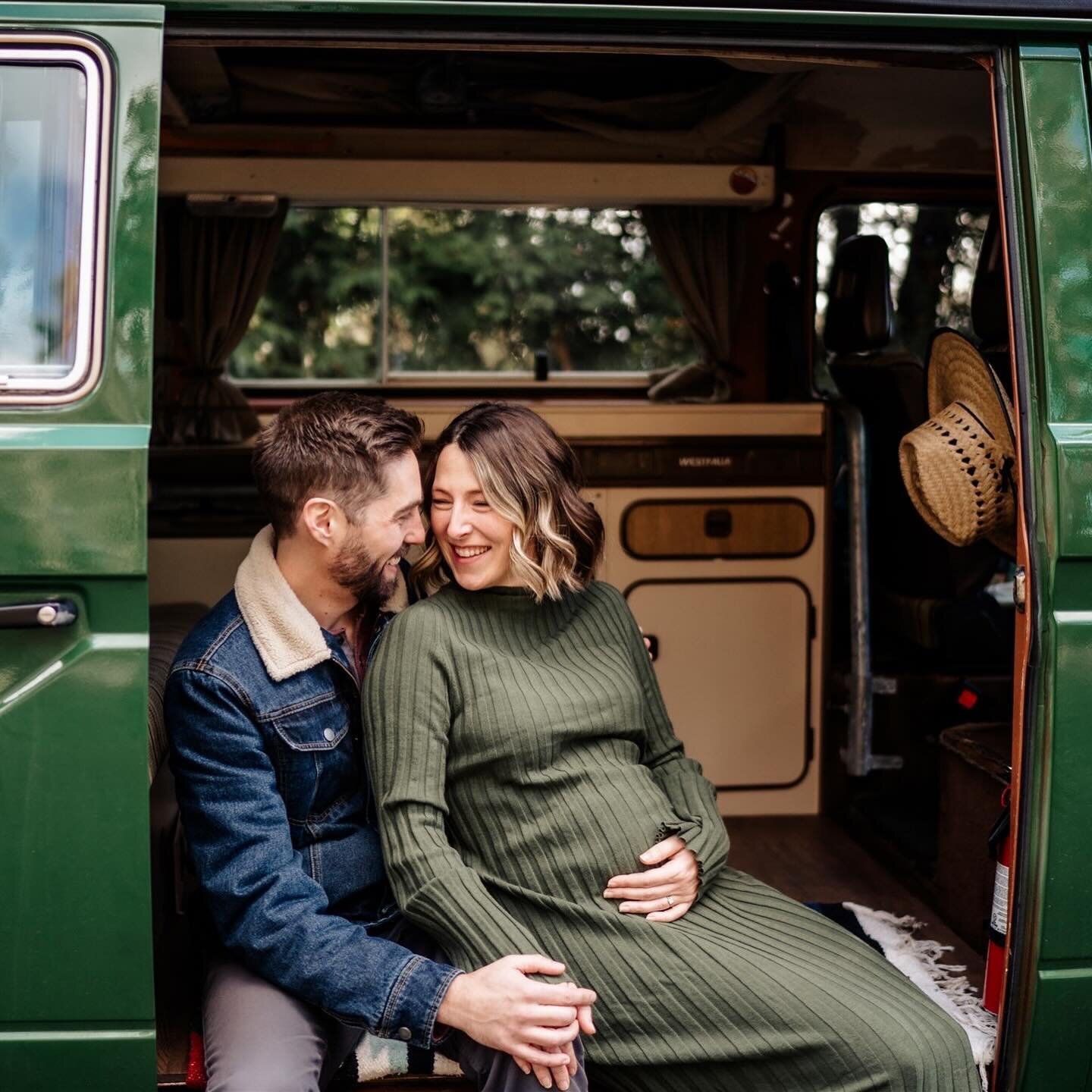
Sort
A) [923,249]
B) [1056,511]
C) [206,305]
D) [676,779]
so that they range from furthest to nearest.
A: [923,249], [206,305], [676,779], [1056,511]

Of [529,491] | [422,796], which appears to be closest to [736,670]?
[529,491]

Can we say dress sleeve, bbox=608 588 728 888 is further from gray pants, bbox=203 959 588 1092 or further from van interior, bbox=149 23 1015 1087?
van interior, bbox=149 23 1015 1087

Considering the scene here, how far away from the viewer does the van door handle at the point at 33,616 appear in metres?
1.81

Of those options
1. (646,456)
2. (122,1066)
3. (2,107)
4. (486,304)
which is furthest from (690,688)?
(486,304)

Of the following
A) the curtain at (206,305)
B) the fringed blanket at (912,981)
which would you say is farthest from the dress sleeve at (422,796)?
the curtain at (206,305)

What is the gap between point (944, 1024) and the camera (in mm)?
1985

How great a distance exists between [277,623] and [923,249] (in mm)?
4368

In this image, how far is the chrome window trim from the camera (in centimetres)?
187

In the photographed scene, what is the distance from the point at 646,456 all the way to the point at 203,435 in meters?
1.59

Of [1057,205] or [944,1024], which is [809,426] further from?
[944,1024]

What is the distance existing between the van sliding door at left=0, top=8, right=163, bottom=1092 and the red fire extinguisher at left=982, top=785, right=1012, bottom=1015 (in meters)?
1.39

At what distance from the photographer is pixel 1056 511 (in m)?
1.99

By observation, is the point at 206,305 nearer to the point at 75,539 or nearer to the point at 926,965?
the point at 75,539

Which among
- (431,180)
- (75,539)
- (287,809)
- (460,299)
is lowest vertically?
(287,809)
